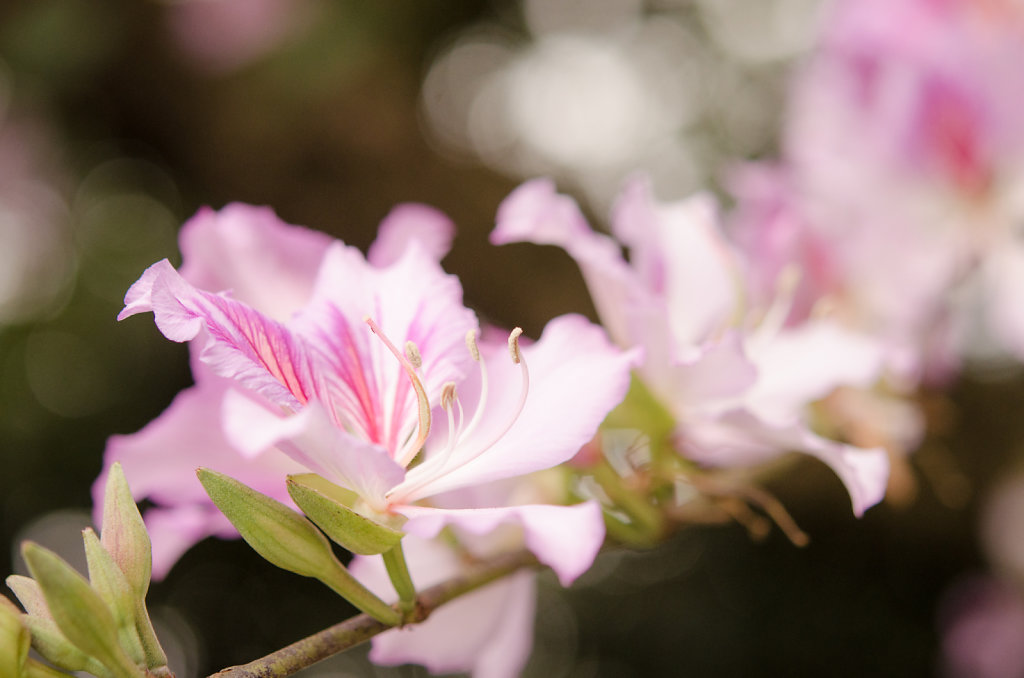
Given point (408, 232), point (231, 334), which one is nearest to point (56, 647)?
point (231, 334)

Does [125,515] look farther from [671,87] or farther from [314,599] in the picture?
[671,87]

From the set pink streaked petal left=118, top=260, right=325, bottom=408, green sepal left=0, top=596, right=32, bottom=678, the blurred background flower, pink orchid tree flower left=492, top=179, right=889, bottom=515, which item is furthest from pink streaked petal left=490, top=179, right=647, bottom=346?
the blurred background flower

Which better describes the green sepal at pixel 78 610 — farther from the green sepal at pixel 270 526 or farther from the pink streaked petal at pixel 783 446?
the pink streaked petal at pixel 783 446

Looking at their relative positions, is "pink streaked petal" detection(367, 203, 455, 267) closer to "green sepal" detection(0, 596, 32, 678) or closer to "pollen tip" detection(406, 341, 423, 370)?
"pollen tip" detection(406, 341, 423, 370)

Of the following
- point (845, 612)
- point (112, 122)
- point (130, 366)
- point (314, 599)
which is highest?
point (112, 122)

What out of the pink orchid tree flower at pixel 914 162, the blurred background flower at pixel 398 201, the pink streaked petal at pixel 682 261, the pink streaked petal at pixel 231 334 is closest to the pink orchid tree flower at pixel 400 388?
the pink streaked petal at pixel 231 334

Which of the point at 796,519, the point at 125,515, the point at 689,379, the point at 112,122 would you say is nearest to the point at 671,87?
the point at 796,519

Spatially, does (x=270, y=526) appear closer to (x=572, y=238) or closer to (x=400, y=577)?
(x=400, y=577)
